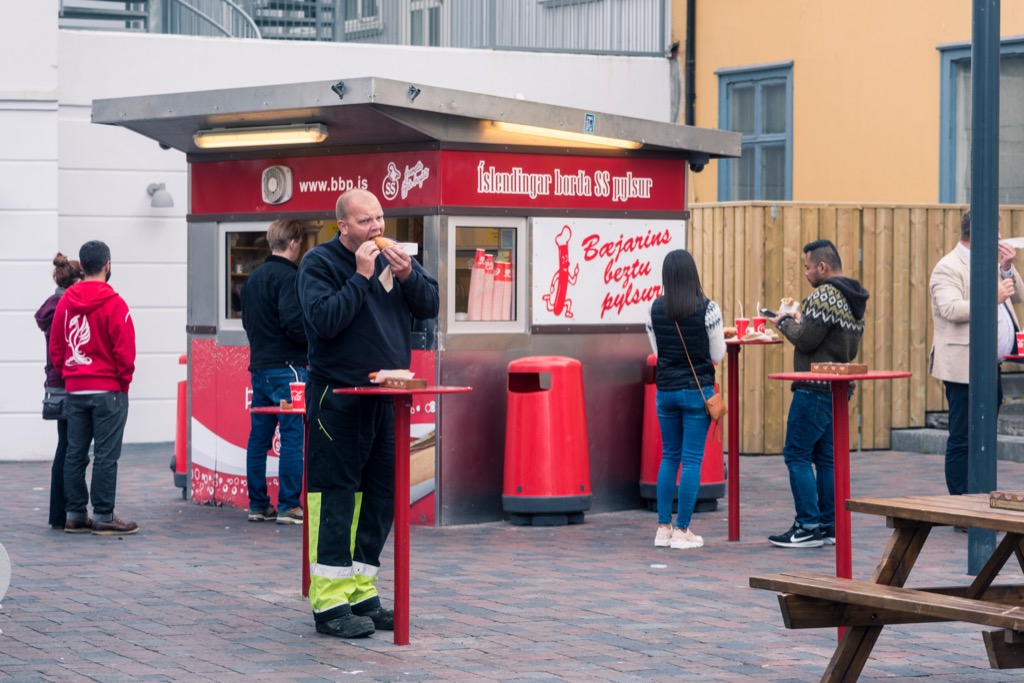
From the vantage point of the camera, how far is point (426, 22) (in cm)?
1745

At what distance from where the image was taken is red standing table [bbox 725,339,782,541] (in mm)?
10016

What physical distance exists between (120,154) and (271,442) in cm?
556

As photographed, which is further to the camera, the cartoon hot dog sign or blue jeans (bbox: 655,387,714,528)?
the cartoon hot dog sign

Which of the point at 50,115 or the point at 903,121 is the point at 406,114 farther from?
the point at 903,121

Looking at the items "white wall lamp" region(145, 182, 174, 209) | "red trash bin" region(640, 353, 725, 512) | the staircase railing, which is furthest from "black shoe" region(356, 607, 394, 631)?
the staircase railing

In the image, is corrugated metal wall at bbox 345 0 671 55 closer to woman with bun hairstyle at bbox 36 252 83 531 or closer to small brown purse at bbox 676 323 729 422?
woman with bun hairstyle at bbox 36 252 83 531

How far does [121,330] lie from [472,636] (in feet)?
12.9

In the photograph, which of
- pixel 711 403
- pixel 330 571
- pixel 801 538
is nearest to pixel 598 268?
pixel 711 403

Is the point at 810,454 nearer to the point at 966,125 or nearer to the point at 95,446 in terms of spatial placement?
the point at 95,446

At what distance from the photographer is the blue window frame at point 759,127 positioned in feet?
58.2

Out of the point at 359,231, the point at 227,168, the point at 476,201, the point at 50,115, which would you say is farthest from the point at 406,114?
the point at 50,115

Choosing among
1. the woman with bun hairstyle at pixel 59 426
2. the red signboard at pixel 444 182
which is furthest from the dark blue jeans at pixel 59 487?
the red signboard at pixel 444 182

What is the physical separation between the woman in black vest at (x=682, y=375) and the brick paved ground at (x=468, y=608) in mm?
282

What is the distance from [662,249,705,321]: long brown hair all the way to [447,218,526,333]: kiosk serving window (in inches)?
61.5
